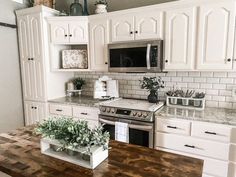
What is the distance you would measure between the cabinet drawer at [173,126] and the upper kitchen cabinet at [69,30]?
5.80ft

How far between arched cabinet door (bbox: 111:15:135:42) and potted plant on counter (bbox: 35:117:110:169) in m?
1.74

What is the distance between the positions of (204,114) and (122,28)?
5.24 feet

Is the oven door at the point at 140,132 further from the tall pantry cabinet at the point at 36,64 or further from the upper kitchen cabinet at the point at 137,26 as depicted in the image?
the tall pantry cabinet at the point at 36,64

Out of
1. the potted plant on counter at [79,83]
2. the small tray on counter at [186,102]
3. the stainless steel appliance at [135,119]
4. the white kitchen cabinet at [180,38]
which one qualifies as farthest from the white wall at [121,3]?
the stainless steel appliance at [135,119]

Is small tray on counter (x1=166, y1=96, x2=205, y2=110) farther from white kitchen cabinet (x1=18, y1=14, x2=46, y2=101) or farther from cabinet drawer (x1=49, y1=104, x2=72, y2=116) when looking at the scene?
white kitchen cabinet (x1=18, y1=14, x2=46, y2=101)

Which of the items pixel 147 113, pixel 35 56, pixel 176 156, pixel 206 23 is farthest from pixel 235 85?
pixel 35 56

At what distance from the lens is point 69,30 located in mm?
2977

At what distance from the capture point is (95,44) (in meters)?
2.92

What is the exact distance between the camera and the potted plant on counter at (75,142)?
1.12 metres

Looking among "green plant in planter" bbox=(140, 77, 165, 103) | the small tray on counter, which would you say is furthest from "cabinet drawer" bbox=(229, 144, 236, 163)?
"green plant in planter" bbox=(140, 77, 165, 103)

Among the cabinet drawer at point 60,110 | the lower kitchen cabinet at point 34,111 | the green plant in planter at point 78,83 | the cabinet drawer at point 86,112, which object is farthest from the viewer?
the green plant in planter at point 78,83

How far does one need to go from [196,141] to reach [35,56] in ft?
8.97

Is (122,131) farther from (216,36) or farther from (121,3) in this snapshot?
(121,3)

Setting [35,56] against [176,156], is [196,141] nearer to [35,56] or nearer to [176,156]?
[176,156]
